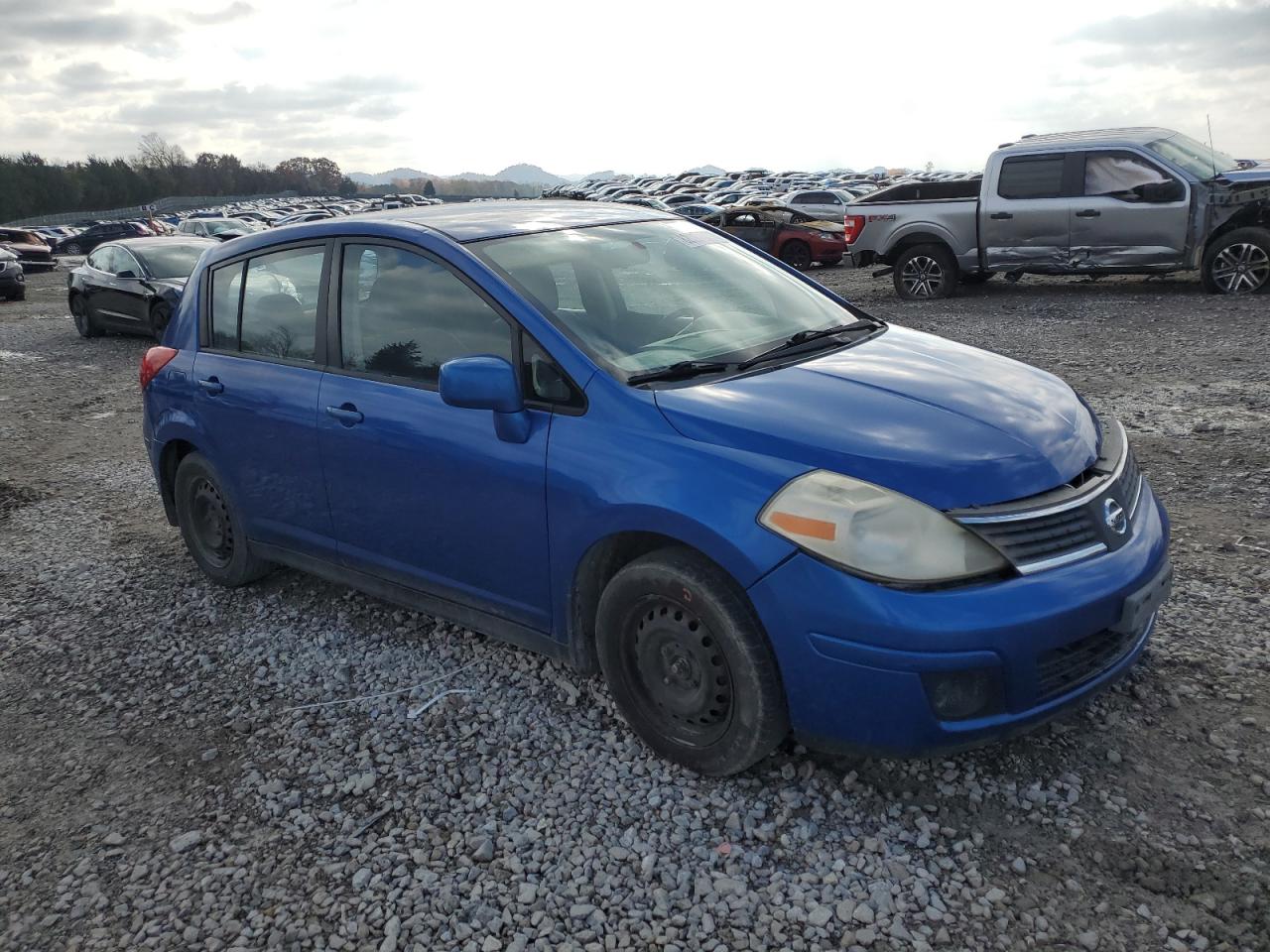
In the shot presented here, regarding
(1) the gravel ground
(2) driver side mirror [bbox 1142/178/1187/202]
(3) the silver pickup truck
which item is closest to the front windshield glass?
(3) the silver pickup truck

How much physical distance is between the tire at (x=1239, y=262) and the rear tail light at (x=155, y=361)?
11.7 m

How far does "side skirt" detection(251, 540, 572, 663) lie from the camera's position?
3570 millimetres

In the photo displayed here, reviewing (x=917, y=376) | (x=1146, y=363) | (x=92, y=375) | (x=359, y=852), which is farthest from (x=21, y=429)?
(x=1146, y=363)

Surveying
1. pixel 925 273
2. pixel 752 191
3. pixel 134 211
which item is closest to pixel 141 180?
pixel 134 211

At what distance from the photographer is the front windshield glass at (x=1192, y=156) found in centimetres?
1217

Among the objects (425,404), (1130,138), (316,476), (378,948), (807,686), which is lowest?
(378,948)

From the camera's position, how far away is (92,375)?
41.1 feet

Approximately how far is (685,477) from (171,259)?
45.2 feet

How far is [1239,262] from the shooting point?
12.0m

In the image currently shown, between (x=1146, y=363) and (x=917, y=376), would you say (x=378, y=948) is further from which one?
(x=1146, y=363)

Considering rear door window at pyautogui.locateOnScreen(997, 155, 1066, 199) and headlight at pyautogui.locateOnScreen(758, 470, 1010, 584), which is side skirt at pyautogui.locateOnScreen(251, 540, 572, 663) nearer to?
headlight at pyautogui.locateOnScreen(758, 470, 1010, 584)

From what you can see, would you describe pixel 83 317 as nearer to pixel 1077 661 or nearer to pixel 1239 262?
pixel 1239 262

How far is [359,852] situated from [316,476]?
5.59 ft

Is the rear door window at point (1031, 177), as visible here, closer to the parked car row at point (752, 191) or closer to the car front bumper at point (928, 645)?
the parked car row at point (752, 191)
